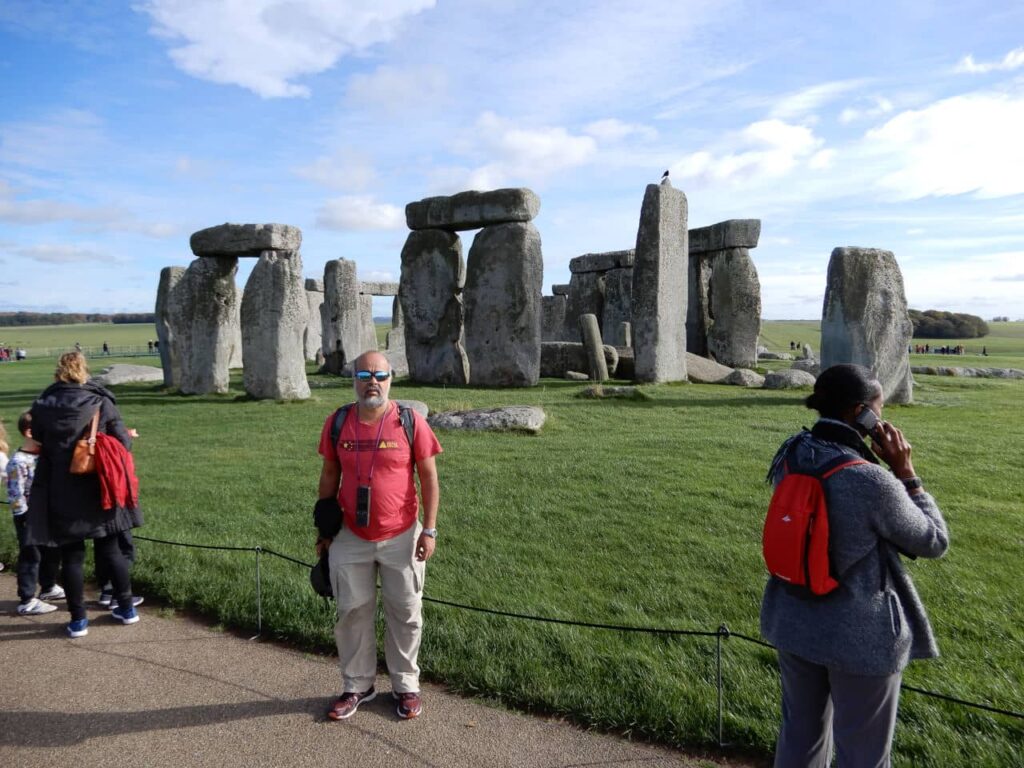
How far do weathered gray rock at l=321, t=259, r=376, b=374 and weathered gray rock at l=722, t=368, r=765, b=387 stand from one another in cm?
1055

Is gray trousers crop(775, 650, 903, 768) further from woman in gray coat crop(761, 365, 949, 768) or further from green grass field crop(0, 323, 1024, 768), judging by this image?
green grass field crop(0, 323, 1024, 768)

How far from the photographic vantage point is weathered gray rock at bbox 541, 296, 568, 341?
26.8 m

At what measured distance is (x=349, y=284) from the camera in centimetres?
2097

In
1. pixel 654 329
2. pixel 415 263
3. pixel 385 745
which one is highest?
pixel 415 263

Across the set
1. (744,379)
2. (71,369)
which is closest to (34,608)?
(71,369)

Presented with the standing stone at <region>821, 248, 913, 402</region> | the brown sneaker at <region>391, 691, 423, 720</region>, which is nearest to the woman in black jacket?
the brown sneaker at <region>391, 691, 423, 720</region>

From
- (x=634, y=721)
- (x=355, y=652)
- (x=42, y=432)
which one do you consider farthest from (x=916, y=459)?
(x=42, y=432)

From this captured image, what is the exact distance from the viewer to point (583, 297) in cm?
2489

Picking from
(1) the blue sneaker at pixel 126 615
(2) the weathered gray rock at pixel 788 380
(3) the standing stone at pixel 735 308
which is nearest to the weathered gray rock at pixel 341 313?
(3) the standing stone at pixel 735 308

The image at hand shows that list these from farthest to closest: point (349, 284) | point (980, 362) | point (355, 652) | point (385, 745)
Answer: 1. point (980, 362)
2. point (349, 284)
3. point (355, 652)
4. point (385, 745)

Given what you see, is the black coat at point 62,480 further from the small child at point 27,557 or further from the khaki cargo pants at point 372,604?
the khaki cargo pants at point 372,604

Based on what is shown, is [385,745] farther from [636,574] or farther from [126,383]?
[126,383]

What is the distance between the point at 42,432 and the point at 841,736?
4.26 meters

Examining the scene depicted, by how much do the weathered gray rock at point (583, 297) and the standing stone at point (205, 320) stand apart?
42.8 feet
